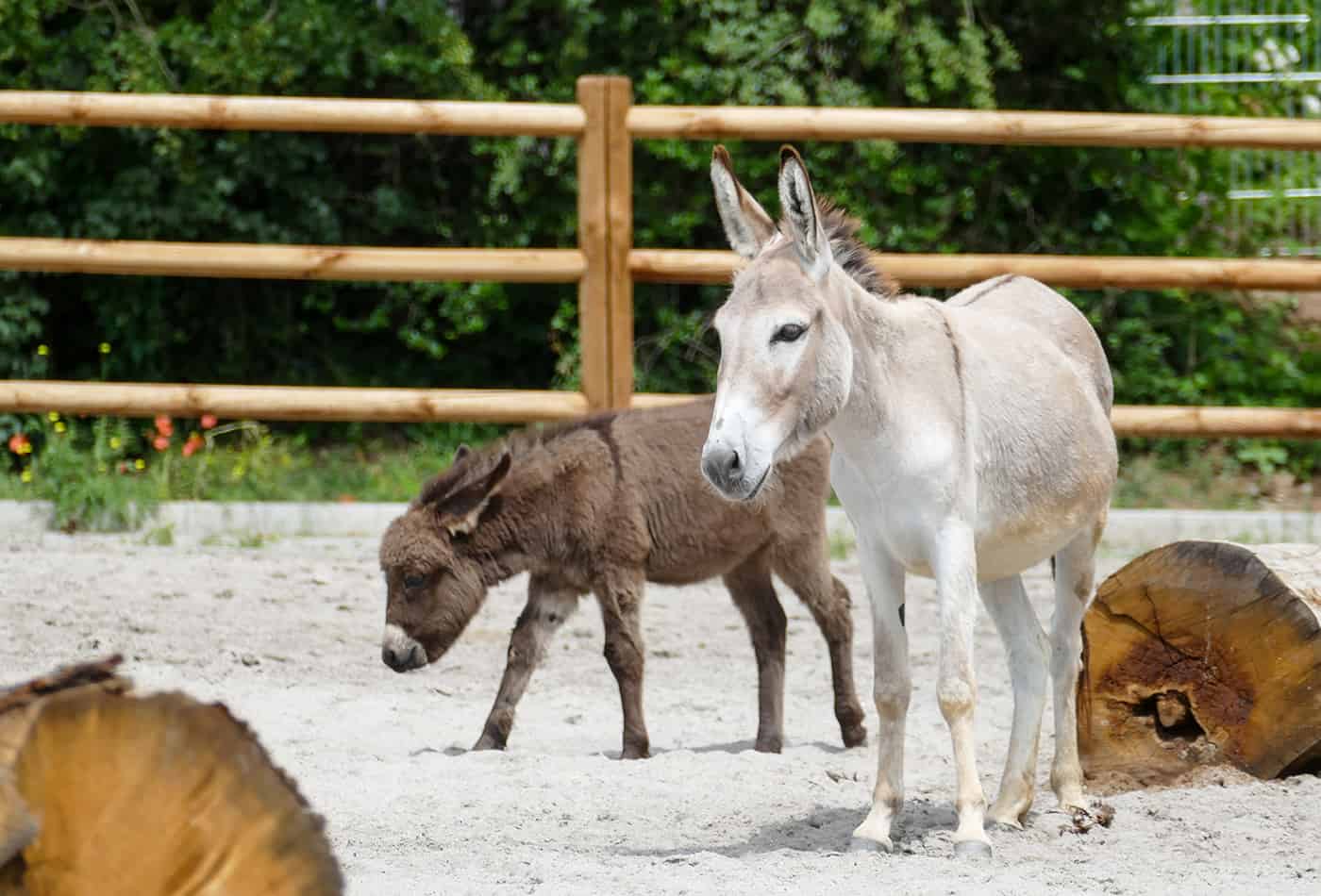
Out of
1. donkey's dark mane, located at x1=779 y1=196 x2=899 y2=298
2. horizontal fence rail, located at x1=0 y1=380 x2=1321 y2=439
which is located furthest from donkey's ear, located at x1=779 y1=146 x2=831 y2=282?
horizontal fence rail, located at x1=0 y1=380 x2=1321 y2=439

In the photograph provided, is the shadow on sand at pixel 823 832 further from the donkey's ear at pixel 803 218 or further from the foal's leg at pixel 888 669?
the donkey's ear at pixel 803 218

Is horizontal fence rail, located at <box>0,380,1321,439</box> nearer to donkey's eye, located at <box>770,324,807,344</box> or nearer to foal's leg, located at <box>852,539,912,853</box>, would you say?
foal's leg, located at <box>852,539,912,853</box>

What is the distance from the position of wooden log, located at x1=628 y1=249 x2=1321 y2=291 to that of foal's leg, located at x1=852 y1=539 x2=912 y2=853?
13.1 feet

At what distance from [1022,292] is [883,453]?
109 cm

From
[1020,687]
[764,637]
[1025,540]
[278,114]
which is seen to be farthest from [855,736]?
[278,114]

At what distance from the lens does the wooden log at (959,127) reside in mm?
8234

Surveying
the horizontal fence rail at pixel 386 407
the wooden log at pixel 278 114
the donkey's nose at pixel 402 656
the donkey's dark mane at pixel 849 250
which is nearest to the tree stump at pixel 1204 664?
the donkey's dark mane at pixel 849 250

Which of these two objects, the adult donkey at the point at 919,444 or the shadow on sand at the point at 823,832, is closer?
the adult donkey at the point at 919,444

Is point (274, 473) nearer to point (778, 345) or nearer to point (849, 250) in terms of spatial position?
point (849, 250)

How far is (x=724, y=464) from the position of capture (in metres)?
3.88

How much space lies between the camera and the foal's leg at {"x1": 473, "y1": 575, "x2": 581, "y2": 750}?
18.3 feet

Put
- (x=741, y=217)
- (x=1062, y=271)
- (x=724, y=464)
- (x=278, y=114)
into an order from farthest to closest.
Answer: (x=1062, y=271) < (x=278, y=114) < (x=741, y=217) < (x=724, y=464)

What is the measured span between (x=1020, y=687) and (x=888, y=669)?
1.75 feet

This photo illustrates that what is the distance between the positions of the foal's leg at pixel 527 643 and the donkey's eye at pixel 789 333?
78.2 inches
